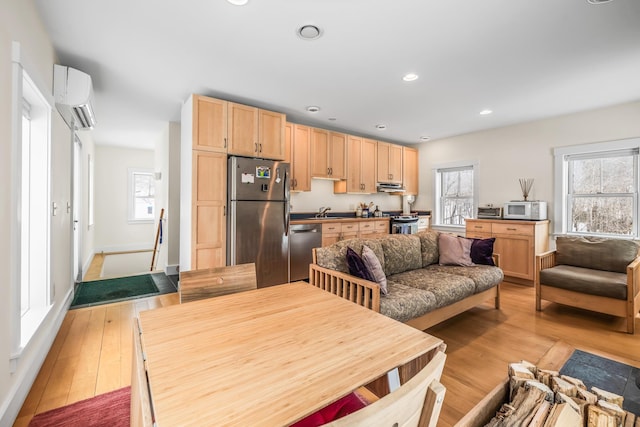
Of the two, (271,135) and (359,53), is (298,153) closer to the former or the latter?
(271,135)

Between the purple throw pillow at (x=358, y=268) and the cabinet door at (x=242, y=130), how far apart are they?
6.97ft

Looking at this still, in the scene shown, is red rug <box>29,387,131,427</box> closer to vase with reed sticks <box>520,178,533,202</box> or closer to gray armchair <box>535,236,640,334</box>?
gray armchair <box>535,236,640,334</box>

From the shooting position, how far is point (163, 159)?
17.2ft

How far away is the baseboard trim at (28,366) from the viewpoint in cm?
160

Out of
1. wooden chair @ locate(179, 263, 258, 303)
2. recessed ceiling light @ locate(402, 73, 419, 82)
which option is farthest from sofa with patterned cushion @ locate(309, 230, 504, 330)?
recessed ceiling light @ locate(402, 73, 419, 82)

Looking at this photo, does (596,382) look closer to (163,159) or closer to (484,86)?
(484,86)

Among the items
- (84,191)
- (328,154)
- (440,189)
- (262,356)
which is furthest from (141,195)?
(262,356)

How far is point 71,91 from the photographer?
2768 mm

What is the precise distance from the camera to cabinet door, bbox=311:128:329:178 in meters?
4.77

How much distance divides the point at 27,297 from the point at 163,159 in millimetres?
3303

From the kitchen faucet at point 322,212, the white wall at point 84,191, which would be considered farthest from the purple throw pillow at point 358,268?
the white wall at point 84,191

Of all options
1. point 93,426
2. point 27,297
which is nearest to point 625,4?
point 93,426

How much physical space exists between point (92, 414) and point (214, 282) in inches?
42.1

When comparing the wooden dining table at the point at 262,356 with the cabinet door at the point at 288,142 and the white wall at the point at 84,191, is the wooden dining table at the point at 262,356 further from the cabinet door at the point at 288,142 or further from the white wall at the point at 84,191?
the white wall at the point at 84,191
